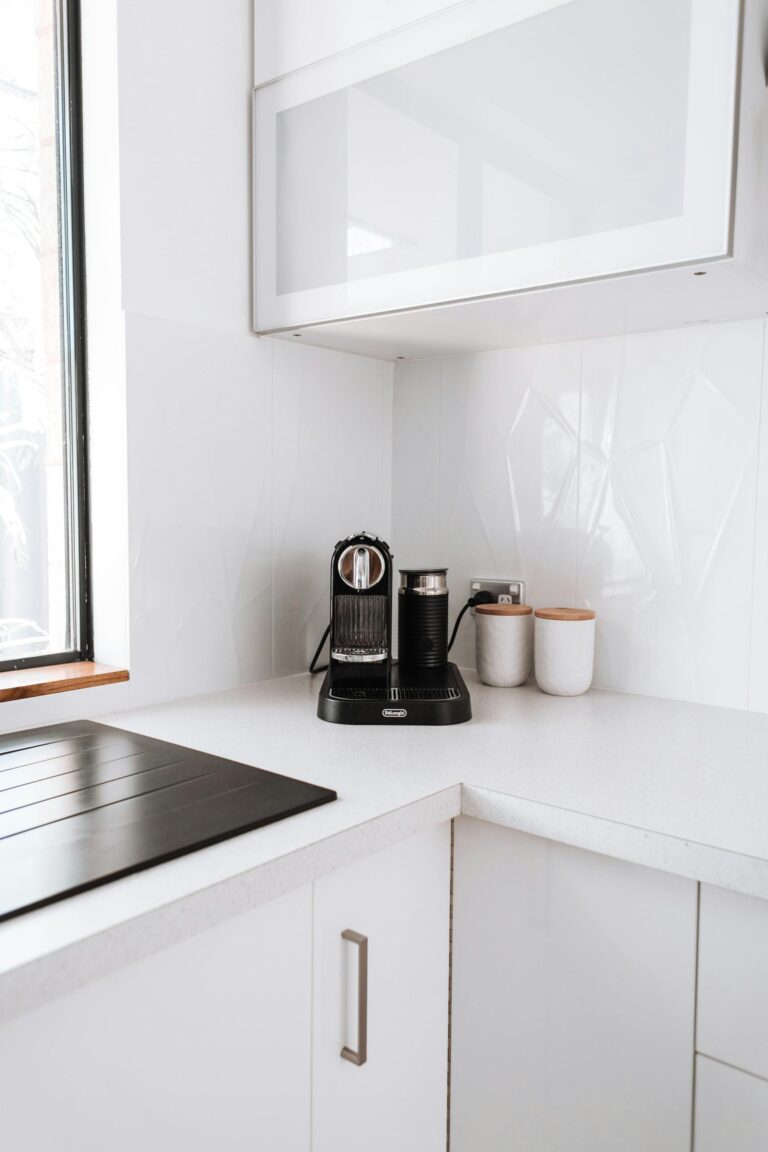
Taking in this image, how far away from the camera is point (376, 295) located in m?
1.30

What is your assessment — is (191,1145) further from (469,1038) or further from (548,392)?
(548,392)

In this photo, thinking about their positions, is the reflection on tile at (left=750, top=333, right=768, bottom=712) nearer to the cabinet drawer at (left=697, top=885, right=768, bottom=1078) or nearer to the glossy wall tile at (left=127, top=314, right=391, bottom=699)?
the cabinet drawer at (left=697, top=885, right=768, bottom=1078)

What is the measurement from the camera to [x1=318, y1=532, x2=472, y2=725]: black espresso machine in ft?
4.11

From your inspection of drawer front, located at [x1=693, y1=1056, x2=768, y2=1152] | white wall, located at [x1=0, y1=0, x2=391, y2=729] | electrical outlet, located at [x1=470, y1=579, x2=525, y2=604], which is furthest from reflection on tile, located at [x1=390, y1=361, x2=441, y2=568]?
drawer front, located at [x1=693, y1=1056, x2=768, y2=1152]

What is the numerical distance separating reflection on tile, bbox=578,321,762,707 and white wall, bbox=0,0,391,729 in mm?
542

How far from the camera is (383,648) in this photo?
1357 mm

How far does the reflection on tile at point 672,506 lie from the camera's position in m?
1.35

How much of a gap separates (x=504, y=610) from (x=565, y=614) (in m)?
0.12

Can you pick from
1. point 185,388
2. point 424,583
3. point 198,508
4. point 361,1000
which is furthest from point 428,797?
point 185,388

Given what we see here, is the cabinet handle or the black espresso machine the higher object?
the black espresso machine

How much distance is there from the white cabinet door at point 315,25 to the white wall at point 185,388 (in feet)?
0.13

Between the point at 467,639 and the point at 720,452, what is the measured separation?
59 cm

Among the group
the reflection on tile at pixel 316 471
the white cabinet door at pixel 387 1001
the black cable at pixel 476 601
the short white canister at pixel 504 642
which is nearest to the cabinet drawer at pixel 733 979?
the white cabinet door at pixel 387 1001

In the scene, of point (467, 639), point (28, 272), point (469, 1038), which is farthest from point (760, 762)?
point (28, 272)
